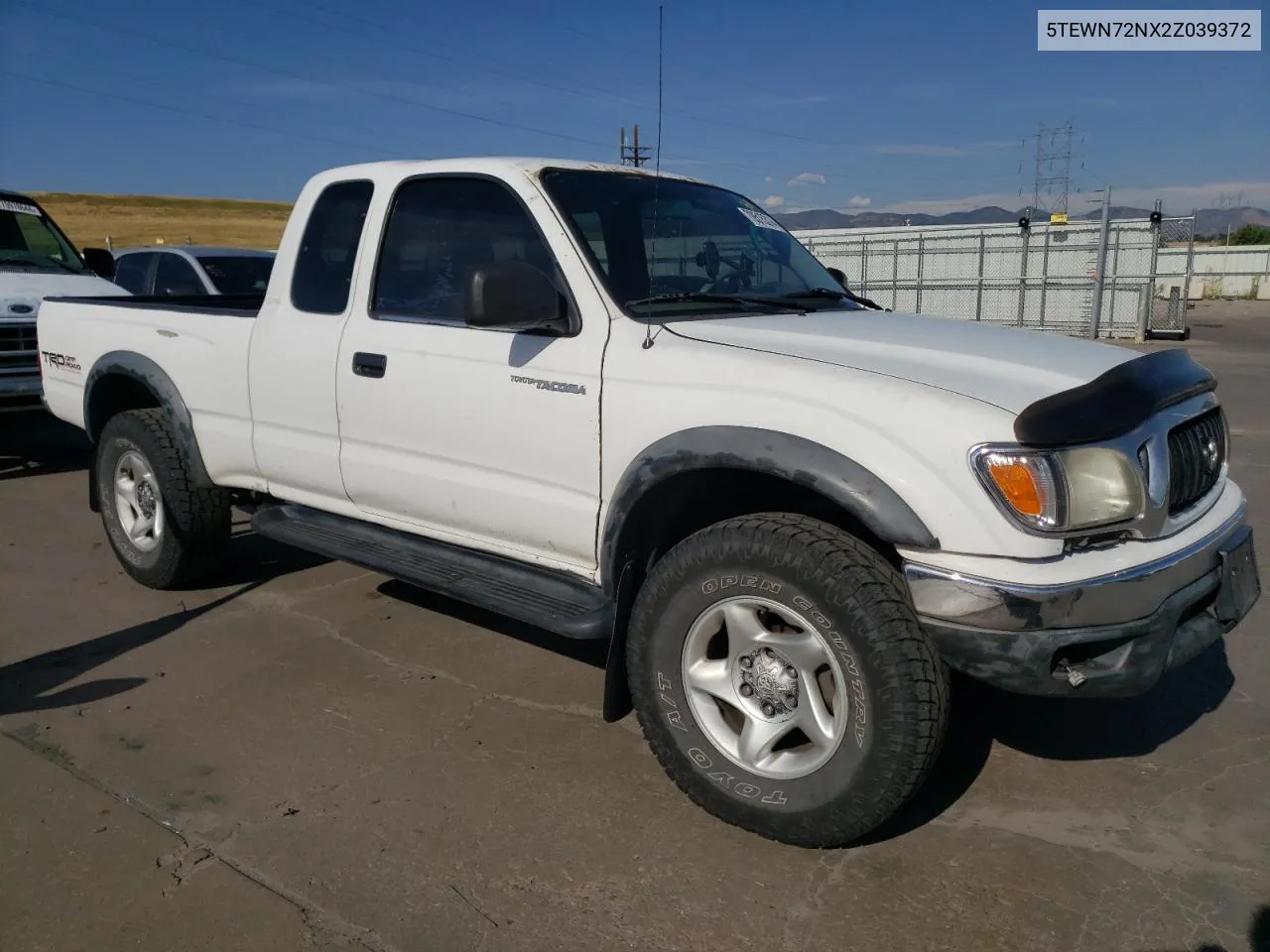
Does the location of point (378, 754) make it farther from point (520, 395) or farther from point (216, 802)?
point (520, 395)

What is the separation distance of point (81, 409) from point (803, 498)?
4.28 metres

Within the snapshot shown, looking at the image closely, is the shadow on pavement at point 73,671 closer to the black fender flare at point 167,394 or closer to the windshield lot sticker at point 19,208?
the black fender flare at point 167,394

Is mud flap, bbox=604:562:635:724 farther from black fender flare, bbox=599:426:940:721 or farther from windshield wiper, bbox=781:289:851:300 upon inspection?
windshield wiper, bbox=781:289:851:300

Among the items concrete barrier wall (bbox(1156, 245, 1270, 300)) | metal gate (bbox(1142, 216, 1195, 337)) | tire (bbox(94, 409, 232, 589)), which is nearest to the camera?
tire (bbox(94, 409, 232, 589))

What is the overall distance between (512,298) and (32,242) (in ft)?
26.9

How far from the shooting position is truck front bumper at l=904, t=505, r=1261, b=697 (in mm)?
2607

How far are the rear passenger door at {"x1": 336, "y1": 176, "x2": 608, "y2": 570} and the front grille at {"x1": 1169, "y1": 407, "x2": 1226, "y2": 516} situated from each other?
5.60 ft

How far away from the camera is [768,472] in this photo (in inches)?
114

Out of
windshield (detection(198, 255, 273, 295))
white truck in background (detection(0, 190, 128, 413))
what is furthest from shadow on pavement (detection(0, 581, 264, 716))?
windshield (detection(198, 255, 273, 295))

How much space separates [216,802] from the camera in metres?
3.32

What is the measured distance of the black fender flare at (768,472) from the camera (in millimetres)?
2693

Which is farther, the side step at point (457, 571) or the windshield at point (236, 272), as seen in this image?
the windshield at point (236, 272)

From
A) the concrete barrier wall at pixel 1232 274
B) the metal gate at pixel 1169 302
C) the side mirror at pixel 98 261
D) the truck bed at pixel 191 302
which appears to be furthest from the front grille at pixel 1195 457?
the concrete barrier wall at pixel 1232 274

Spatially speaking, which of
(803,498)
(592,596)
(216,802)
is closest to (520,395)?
(592,596)
